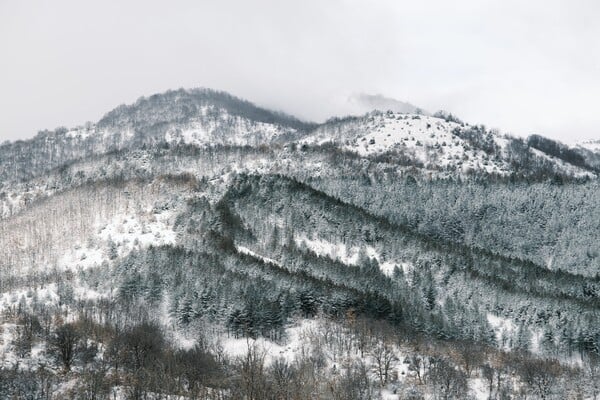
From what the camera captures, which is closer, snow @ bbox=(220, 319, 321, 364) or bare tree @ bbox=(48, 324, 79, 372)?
bare tree @ bbox=(48, 324, 79, 372)

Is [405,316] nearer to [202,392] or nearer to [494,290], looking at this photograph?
[494,290]

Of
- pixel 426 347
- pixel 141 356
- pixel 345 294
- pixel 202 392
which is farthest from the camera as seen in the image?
pixel 345 294

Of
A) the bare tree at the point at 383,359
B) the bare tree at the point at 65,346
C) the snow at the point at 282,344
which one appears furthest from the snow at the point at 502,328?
the bare tree at the point at 65,346

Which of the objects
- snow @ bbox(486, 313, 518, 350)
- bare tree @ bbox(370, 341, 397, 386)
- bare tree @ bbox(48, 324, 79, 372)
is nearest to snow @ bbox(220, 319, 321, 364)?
bare tree @ bbox(370, 341, 397, 386)

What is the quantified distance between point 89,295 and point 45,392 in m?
83.4

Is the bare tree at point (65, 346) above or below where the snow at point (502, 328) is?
above

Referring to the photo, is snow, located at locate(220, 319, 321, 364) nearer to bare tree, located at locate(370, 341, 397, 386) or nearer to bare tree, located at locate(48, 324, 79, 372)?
bare tree, located at locate(370, 341, 397, 386)

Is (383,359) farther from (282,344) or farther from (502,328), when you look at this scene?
(502,328)

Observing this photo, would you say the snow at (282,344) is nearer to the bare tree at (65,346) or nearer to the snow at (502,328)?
the bare tree at (65,346)

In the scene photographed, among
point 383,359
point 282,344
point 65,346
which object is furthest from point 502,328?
point 65,346

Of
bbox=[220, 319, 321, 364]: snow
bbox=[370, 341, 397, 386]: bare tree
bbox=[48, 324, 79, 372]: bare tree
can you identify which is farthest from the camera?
bbox=[220, 319, 321, 364]: snow

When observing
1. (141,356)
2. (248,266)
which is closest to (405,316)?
(248,266)

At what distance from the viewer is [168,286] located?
157 m

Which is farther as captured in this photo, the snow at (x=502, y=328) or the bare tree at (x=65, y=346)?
the snow at (x=502, y=328)
